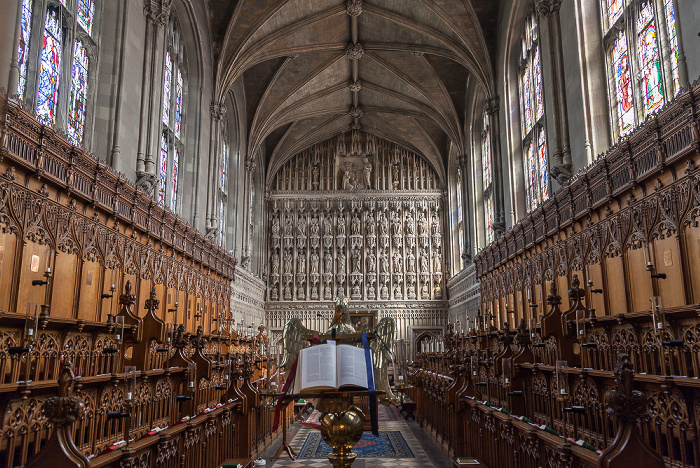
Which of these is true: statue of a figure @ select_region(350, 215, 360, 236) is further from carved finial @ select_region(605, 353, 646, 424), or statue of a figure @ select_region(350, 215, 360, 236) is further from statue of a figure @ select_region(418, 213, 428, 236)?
carved finial @ select_region(605, 353, 646, 424)

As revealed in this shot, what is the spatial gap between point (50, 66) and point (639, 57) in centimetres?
1052

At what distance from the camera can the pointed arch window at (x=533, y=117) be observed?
14578 mm

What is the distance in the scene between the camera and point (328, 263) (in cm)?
2675

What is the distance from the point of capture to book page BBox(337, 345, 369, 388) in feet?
11.6

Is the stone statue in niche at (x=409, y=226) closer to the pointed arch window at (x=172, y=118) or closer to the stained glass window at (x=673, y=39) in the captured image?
the pointed arch window at (x=172, y=118)

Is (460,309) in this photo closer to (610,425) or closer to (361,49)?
(361,49)

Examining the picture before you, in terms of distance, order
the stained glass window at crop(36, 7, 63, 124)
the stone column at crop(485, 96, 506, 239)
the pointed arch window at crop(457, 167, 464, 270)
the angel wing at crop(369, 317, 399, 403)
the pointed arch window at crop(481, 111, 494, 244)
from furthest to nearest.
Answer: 1. the pointed arch window at crop(457, 167, 464, 270)
2. the pointed arch window at crop(481, 111, 494, 244)
3. the stone column at crop(485, 96, 506, 239)
4. the stained glass window at crop(36, 7, 63, 124)
5. the angel wing at crop(369, 317, 399, 403)

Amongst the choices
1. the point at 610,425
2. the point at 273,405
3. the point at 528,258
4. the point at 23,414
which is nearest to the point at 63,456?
the point at 273,405

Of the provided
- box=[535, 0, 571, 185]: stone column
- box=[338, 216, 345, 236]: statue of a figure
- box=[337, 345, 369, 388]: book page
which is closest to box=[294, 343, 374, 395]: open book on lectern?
box=[337, 345, 369, 388]: book page

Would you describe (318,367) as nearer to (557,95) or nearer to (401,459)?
(401,459)

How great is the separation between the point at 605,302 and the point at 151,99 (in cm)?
1047

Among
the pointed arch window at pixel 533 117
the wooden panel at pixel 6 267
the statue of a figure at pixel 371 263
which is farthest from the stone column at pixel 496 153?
the wooden panel at pixel 6 267

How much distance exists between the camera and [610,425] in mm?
8023

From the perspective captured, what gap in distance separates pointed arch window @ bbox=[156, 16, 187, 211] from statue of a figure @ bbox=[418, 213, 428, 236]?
45.8ft
